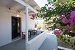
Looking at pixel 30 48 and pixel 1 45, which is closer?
pixel 30 48

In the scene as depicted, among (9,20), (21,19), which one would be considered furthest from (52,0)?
(21,19)

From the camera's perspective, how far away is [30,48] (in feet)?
16.4

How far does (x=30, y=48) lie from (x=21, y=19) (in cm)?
670

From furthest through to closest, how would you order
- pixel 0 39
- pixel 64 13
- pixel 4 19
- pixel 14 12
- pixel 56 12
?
pixel 14 12 → pixel 4 19 → pixel 0 39 → pixel 56 12 → pixel 64 13

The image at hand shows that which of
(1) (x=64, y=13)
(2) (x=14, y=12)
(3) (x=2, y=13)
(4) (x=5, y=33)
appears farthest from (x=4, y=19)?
(1) (x=64, y=13)

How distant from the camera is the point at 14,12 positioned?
Answer: 9.62 meters

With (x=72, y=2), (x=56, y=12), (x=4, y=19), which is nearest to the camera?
(x=72, y=2)

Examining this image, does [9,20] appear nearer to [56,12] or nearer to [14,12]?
[14,12]

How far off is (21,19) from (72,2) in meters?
9.64

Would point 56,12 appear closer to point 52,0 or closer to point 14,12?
point 52,0

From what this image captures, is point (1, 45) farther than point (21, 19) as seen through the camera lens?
No

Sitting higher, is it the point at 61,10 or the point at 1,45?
the point at 61,10

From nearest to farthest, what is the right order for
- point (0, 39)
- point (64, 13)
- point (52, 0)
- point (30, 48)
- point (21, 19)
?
point (64, 13)
point (52, 0)
point (30, 48)
point (0, 39)
point (21, 19)

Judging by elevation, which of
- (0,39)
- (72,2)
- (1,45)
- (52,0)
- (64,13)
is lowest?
(1,45)
